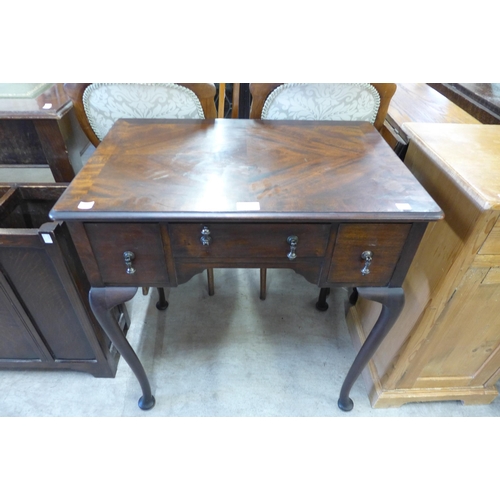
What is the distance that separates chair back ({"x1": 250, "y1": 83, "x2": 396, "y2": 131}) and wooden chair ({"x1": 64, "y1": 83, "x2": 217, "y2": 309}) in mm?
162

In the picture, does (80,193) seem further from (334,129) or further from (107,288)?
(334,129)

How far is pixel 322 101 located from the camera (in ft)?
3.41

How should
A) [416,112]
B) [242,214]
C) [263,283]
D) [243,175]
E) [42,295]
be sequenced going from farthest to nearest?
1. [263,283]
2. [416,112]
3. [42,295]
4. [243,175]
5. [242,214]

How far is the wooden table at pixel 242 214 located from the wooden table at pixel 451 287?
0.11 metres

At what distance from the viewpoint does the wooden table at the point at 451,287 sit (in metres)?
0.73

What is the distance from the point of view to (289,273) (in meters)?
1.66

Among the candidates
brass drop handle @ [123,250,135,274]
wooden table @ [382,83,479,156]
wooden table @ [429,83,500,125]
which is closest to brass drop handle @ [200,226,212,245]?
brass drop handle @ [123,250,135,274]

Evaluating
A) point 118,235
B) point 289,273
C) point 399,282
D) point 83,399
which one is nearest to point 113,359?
point 83,399

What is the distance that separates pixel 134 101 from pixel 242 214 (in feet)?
2.08

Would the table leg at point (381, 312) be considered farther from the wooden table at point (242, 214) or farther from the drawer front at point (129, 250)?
the drawer front at point (129, 250)

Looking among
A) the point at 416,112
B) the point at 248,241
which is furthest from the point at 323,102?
the point at 248,241

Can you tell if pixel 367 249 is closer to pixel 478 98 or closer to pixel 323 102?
pixel 323 102

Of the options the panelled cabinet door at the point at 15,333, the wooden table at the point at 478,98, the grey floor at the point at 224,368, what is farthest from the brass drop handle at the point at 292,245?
the wooden table at the point at 478,98

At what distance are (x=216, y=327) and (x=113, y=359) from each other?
40cm
